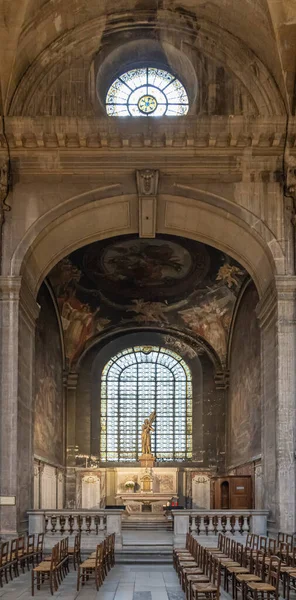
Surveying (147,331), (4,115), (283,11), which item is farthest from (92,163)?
(147,331)

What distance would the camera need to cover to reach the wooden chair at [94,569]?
13891mm

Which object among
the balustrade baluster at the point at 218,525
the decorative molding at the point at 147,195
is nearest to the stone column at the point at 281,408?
the balustrade baluster at the point at 218,525

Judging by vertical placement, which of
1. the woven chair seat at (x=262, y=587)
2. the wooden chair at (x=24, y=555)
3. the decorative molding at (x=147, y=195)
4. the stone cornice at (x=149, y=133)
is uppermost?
the stone cornice at (x=149, y=133)

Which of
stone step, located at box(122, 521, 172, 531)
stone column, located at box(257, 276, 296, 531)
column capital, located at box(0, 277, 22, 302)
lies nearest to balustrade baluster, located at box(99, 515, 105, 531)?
stone column, located at box(257, 276, 296, 531)

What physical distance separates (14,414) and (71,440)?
48.4 ft

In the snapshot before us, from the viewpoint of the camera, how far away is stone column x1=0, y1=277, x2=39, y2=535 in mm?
18219

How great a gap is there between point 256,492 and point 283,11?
1411 centimetres

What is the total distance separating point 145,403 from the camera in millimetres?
34969

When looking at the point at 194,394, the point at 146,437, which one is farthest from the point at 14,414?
the point at 194,394

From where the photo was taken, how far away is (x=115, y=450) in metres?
34.1

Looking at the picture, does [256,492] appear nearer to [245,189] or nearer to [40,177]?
[245,189]

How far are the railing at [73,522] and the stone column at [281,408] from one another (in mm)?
3532

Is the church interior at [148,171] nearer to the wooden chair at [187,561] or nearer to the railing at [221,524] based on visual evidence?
the railing at [221,524]

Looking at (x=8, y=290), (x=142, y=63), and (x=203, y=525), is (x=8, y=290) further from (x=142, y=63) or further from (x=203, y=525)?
(x=142, y=63)
